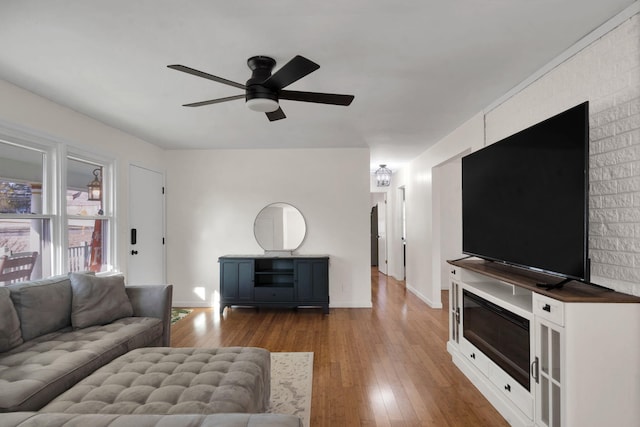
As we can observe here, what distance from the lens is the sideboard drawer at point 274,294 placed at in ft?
14.5

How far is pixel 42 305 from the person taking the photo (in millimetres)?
2283

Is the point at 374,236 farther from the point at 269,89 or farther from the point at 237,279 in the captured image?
the point at 269,89

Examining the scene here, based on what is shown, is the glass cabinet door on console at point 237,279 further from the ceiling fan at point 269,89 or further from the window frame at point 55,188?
the ceiling fan at point 269,89

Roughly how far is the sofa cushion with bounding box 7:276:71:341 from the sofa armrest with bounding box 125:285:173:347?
477 millimetres

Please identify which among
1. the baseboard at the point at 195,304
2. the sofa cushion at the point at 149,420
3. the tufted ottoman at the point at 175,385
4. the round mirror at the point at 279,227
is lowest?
the baseboard at the point at 195,304

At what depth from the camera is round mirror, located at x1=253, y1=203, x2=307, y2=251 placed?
4816mm

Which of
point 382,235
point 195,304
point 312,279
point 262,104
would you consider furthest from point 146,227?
point 382,235

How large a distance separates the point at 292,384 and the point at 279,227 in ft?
8.69

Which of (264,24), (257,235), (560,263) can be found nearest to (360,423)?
(560,263)

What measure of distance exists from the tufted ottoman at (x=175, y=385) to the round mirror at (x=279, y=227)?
2776mm

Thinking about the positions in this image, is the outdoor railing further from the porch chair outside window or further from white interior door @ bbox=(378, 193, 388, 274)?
white interior door @ bbox=(378, 193, 388, 274)

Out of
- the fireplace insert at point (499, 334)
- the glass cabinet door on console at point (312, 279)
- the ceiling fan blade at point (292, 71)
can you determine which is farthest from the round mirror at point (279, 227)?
the ceiling fan blade at point (292, 71)

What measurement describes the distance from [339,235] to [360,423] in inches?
117

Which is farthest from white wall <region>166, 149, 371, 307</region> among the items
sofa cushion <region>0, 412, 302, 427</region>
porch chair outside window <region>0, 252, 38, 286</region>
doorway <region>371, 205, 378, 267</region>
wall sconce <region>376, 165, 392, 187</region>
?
doorway <region>371, 205, 378, 267</region>
